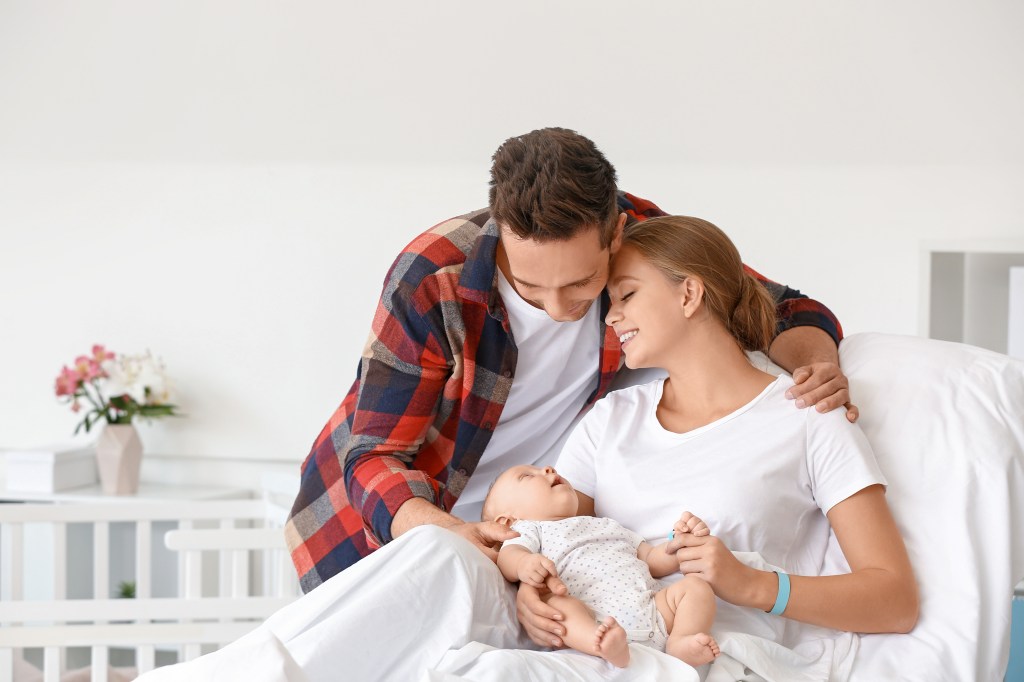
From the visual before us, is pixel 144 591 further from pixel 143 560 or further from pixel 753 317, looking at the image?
pixel 753 317

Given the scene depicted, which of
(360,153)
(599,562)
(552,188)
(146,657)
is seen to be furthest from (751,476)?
(360,153)

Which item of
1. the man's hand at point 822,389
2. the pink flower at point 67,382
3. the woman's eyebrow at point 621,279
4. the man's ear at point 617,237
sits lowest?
the pink flower at point 67,382

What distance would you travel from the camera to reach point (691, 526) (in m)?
1.31

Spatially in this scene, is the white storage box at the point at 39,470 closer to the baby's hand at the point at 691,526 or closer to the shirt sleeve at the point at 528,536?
the shirt sleeve at the point at 528,536

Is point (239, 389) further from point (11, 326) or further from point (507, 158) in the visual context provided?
point (507, 158)

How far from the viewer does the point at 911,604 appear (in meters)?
1.35

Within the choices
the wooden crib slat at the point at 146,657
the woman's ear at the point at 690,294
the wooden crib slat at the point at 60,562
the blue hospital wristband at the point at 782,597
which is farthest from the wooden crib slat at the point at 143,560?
the blue hospital wristband at the point at 782,597

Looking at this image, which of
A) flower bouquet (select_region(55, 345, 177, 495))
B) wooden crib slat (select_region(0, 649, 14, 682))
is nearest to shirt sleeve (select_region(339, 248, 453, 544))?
wooden crib slat (select_region(0, 649, 14, 682))

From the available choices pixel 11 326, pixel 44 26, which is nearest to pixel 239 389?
pixel 11 326

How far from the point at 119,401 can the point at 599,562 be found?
2.15 m

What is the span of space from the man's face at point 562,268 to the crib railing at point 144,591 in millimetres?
812

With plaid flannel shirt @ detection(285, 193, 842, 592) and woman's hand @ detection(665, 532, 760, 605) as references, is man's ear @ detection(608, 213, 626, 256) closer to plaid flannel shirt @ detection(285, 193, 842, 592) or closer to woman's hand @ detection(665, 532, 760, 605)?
plaid flannel shirt @ detection(285, 193, 842, 592)

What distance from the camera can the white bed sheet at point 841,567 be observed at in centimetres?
111

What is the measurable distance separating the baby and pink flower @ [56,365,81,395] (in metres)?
2.06
